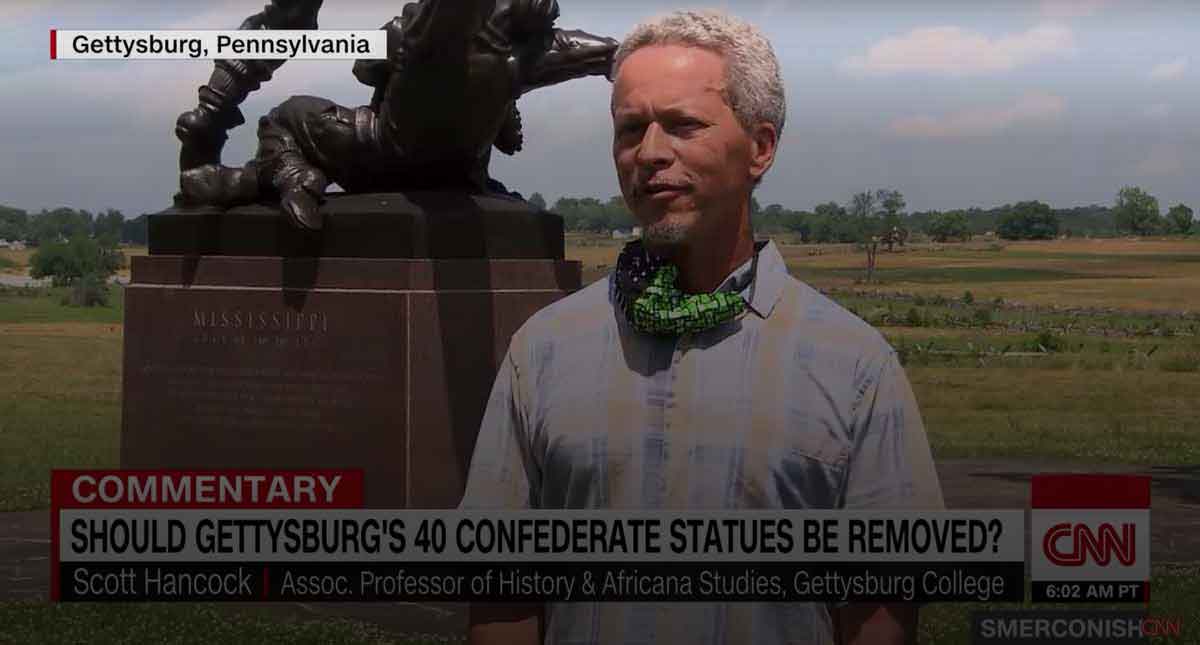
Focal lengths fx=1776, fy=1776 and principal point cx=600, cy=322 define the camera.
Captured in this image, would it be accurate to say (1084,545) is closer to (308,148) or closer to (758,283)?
(308,148)

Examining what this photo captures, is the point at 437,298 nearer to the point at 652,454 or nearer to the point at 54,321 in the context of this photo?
the point at 652,454

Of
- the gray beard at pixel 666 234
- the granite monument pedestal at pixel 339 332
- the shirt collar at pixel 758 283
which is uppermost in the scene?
the gray beard at pixel 666 234

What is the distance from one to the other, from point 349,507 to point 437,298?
0.94 metres

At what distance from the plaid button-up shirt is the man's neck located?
2 cm

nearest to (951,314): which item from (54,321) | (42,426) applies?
(54,321)

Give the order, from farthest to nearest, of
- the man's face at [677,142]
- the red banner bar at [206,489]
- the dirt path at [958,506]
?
the red banner bar at [206,489]
the dirt path at [958,506]
the man's face at [677,142]

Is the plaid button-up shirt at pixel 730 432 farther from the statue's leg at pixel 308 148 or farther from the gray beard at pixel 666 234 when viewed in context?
the statue's leg at pixel 308 148

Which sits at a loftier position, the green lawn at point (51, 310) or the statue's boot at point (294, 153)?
the statue's boot at point (294, 153)

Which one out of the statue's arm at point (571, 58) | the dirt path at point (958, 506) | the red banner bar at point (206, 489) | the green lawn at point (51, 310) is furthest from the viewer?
the green lawn at point (51, 310)

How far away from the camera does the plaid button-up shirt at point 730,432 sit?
7.55ft

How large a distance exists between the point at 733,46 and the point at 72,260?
201 feet

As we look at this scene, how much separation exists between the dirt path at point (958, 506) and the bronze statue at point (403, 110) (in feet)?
5.74

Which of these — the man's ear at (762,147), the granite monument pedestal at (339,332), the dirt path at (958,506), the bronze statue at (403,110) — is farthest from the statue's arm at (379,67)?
the man's ear at (762,147)

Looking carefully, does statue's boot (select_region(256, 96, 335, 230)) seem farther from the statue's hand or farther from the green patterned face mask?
the green patterned face mask
